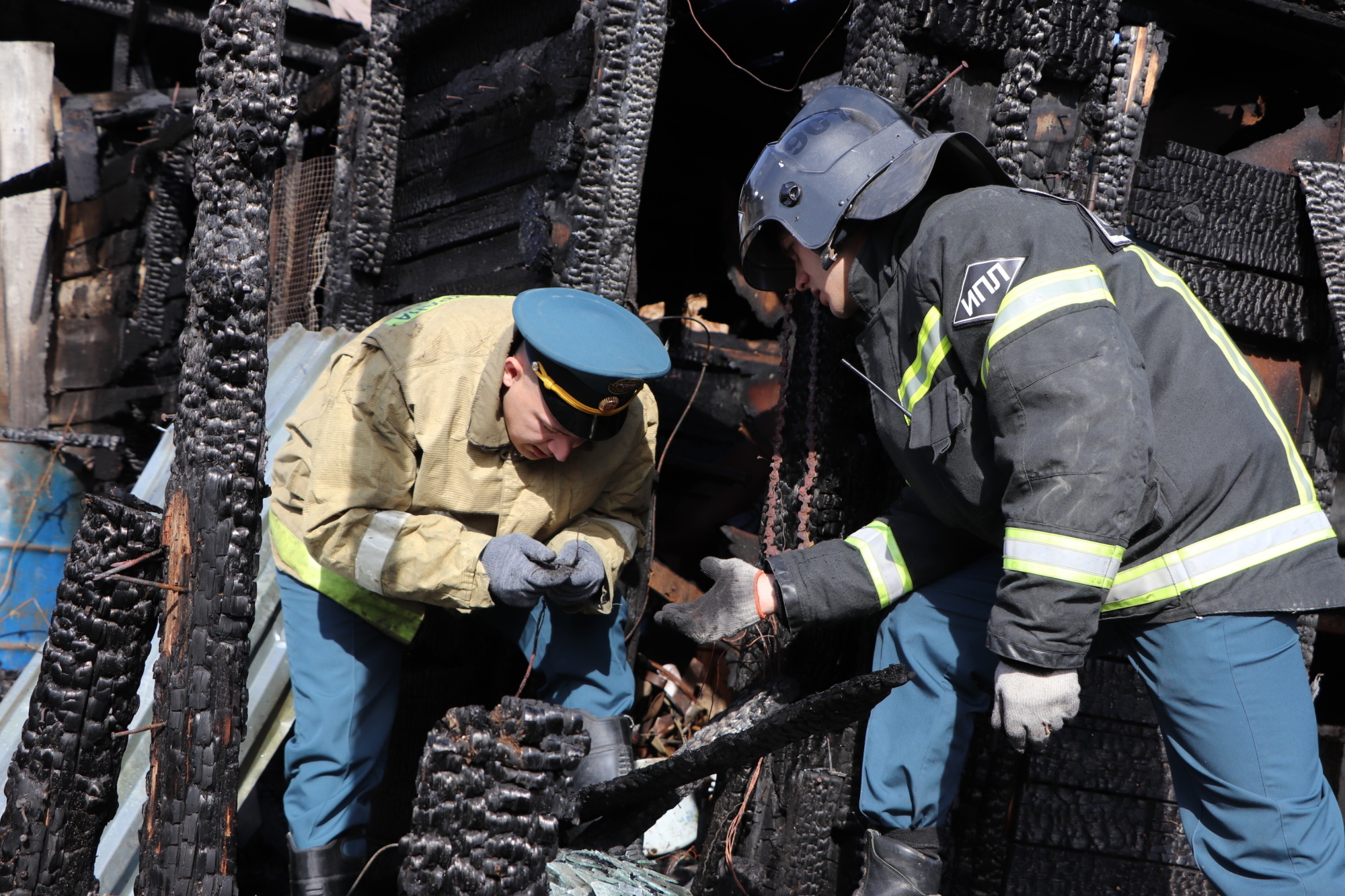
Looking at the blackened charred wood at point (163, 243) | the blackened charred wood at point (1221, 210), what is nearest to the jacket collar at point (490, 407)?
the blackened charred wood at point (1221, 210)

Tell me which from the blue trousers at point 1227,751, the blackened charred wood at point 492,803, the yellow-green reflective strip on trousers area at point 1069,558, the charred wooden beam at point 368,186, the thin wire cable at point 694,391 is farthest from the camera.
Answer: the charred wooden beam at point 368,186

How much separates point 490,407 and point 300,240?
3598mm

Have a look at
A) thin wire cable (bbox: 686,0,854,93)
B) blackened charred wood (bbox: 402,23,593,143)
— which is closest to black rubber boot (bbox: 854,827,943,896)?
thin wire cable (bbox: 686,0,854,93)

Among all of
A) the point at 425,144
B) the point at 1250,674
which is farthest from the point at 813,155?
the point at 425,144

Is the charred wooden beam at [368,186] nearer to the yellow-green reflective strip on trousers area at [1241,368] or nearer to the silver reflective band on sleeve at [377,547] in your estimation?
the silver reflective band on sleeve at [377,547]

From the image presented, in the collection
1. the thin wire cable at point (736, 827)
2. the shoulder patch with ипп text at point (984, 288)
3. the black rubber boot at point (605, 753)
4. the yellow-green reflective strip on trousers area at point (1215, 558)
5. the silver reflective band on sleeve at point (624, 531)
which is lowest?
the thin wire cable at point (736, 827)

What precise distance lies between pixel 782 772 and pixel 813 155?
1773 millimetres

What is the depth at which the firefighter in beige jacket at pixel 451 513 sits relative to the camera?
2.63m

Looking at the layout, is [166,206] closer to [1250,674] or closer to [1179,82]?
[1179,82]

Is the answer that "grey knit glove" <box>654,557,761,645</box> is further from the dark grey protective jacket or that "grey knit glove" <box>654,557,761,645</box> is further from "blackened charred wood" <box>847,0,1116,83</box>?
"blackened charred wood" <box>847,0,1116,83</box>

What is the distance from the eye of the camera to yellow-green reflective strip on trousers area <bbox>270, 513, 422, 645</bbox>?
2.87m

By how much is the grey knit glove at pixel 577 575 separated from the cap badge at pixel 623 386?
426 millimetres

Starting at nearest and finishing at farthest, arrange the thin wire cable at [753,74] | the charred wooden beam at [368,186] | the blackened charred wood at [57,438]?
the thin wire cable at [753,74] → the charred wooden beam at [368,186] → the blackened charred wood at [57,438]

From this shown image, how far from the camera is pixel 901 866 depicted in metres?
2.21
